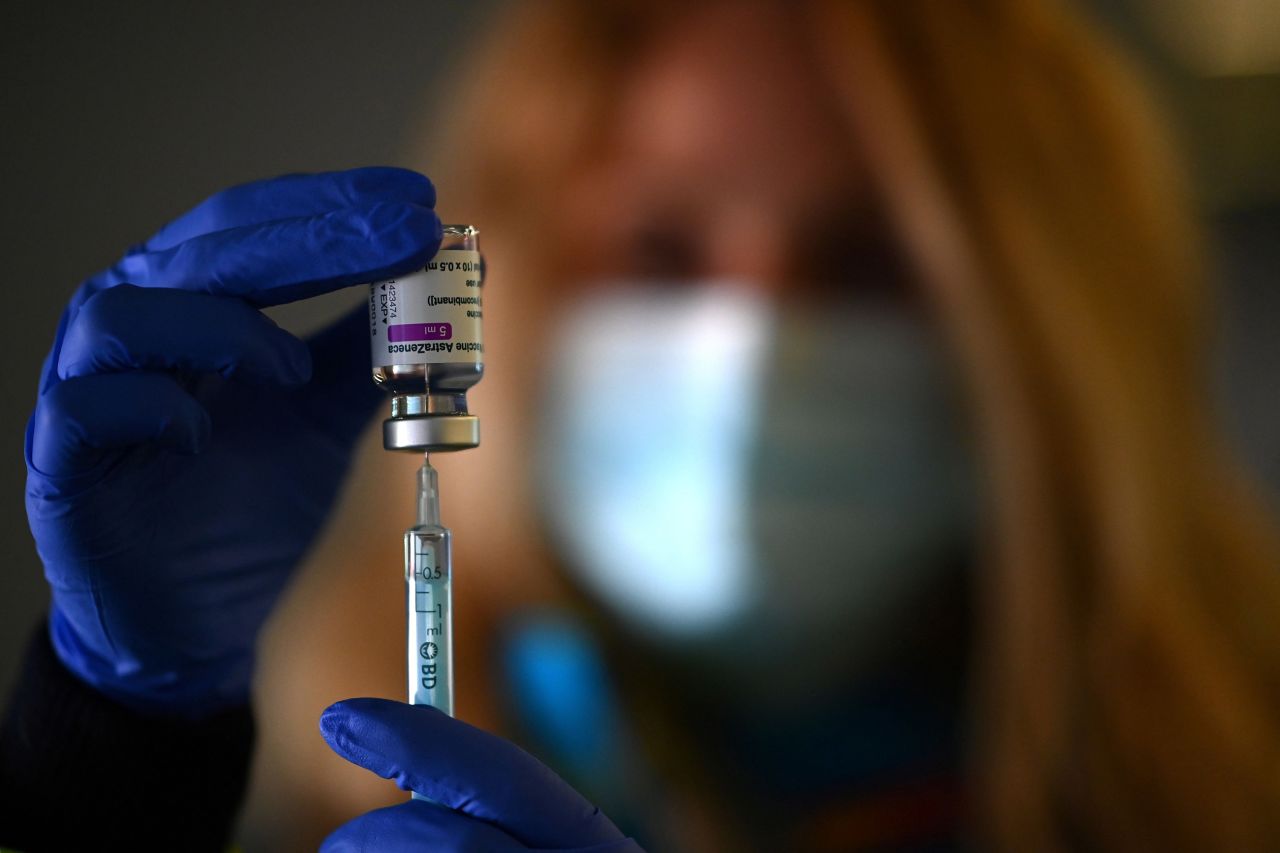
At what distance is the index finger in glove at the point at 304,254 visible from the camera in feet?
3.09

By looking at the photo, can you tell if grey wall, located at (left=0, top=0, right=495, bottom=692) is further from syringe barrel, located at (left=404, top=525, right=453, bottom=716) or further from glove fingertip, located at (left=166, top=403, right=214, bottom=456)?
syringe barrel, located at (left=404, top=525, right=453, bottom=716)

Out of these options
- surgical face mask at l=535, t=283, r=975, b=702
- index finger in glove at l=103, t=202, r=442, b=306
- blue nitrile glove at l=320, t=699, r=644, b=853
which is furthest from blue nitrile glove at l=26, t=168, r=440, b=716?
surgical face mask at l=535, t=283, r=975, b=702

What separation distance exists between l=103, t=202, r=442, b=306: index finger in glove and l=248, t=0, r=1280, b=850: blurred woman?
37.1 inches

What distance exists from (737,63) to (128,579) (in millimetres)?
1494

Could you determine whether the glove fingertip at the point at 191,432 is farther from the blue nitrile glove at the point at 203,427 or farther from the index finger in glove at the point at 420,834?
the index finger in glove at the point at 420,834

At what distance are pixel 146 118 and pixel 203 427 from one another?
1.17 metres

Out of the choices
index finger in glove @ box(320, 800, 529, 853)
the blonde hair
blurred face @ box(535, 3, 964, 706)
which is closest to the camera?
index finger in glove @ box(320, 800, 529, 853)

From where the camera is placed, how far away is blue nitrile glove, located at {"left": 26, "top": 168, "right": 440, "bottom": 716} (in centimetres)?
97

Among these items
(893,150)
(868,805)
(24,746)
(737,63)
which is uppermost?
(737,63)

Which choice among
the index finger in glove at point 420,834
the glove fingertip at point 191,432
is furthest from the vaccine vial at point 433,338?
the index finger in glove at point 420,834

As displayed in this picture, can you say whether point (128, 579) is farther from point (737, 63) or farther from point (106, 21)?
point (737, 63)

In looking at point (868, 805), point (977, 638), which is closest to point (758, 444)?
point (977, 638)

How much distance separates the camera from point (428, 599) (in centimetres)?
98

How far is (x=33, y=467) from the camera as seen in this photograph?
3.35 ft
